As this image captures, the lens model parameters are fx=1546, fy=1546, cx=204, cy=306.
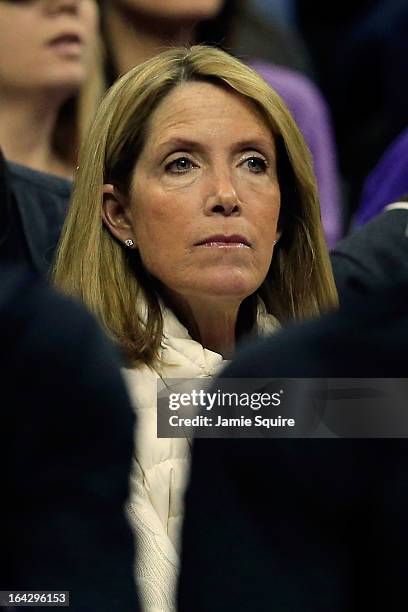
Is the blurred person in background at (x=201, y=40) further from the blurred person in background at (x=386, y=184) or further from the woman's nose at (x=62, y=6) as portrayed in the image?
the woman's nose at (x=62, y=6)

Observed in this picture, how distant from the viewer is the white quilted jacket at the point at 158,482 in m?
1.67

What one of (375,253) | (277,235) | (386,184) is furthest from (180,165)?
(386,184)

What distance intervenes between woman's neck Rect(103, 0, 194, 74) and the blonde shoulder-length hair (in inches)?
33.4

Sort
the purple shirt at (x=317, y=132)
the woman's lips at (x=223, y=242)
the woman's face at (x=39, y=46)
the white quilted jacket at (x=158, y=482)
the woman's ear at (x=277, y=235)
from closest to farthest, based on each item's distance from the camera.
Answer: the white quilted jacket at (x=158, y=482)
the woman's lips at (x=223, y=242)
the woman's ear at (x=277, y=235)
the woman's face at (x=39, y=46)
the purple shirt at (x=317, y=132)

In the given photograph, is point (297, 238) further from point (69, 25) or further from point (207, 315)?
point (69, 25)

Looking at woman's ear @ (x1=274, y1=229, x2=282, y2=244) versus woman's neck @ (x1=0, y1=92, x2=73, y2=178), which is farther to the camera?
woman's neck @ (x1=0, y1=92, x2=73, y2=178)

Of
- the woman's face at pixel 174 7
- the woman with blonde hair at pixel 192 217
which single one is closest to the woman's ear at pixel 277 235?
the woman with blonde hair at pixel 192 217

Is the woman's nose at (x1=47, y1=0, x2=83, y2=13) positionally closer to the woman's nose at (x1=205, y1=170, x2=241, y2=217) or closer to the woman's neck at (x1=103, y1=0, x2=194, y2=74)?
the woman's neck at (x1=103, y1=0, x2=194, y2=74)

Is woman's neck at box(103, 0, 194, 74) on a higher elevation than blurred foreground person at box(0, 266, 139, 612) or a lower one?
higher

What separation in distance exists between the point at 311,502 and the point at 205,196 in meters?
0.71

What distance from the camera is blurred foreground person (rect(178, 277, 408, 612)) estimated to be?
127 centimetres

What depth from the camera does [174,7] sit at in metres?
2.97

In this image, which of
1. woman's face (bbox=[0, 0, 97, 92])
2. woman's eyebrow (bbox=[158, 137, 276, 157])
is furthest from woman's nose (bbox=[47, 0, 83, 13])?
woman's eyebrow (bbox=[158, 137, 276, 157])

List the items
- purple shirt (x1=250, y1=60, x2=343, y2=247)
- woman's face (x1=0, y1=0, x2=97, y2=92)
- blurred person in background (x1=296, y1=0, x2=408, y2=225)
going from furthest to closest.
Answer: blurred person in background (x1=296, y1=0, x2=408, y2=225) < purple shirt (x1=250, y1=60, x2=343, y2=247) < woman's face (x1=0, y1=0, x2=97, y2=92)
